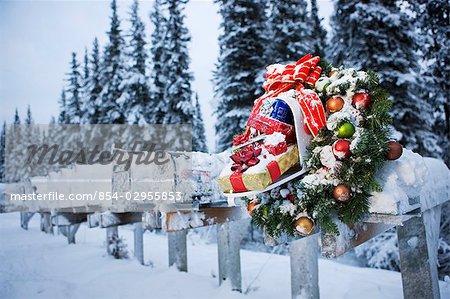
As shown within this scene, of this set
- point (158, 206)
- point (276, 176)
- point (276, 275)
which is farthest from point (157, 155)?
point (276, 275)

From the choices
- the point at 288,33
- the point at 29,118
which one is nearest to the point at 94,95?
the point at 288,33

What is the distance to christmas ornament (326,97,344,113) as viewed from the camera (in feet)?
6.28

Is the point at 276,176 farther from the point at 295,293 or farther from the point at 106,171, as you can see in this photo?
the point at 106,171

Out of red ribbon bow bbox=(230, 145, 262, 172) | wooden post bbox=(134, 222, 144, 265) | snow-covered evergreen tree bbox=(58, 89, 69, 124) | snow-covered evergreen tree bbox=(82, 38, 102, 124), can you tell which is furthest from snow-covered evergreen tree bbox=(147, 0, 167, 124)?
snow-covered evergreen tree bbox=(58, 89, 69, 124)

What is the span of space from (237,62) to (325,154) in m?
9.07

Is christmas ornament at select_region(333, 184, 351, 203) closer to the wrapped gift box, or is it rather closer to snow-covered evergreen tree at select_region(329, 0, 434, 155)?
the wrapped gift box

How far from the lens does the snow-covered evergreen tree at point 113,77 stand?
576 inches

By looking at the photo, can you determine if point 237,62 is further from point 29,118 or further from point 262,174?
point 29,118

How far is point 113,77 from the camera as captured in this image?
1503cm

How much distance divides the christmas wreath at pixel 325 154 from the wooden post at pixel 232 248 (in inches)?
101

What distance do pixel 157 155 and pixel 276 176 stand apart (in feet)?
Answer: 6.63

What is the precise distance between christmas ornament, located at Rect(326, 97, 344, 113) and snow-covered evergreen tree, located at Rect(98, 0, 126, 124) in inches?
536

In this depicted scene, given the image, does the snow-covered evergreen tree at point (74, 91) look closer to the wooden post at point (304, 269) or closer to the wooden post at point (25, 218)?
the wooden post at point (25, 218)

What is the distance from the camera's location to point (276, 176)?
1.81m
